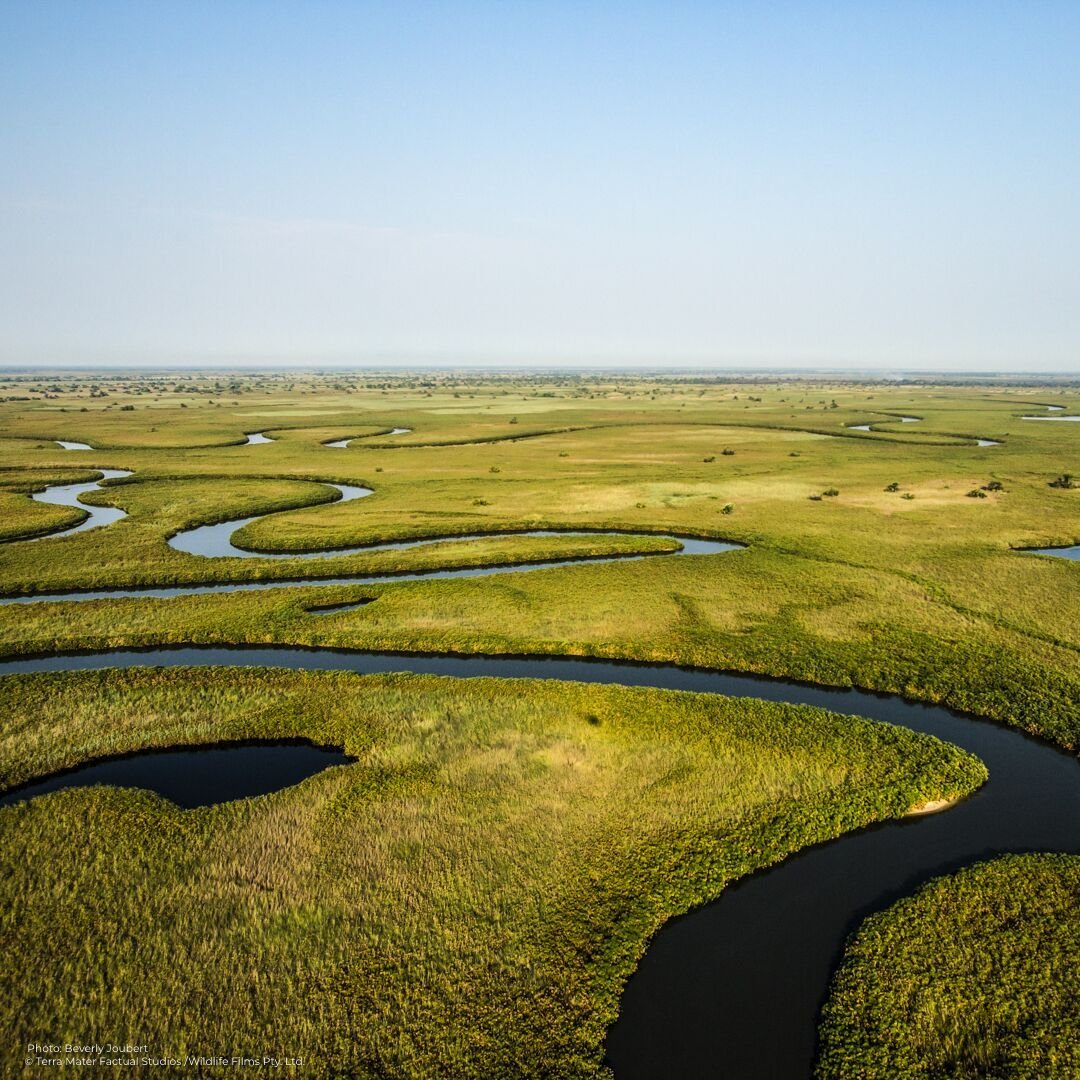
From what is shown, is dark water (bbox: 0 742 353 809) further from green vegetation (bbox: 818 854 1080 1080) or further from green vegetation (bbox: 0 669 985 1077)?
green vegetation (bbox: 818 854 1080 1080)

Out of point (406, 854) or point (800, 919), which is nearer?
point (800, 919)

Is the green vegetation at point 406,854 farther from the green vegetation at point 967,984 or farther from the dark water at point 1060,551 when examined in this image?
the dark water at point 1060,551

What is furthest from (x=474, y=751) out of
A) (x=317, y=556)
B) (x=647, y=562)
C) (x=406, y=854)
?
(x=317, y=556)

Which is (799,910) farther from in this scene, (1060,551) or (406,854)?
(1060,551)

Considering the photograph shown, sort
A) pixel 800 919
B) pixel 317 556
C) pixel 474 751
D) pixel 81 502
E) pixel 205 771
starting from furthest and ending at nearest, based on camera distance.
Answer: pixel 81 502
pixel 317 556
pixel 474 751
pixel 205 771
pixel 800 919

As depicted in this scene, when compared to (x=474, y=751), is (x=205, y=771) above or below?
below

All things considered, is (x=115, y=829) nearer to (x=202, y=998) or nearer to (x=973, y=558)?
(x=202, y=998)

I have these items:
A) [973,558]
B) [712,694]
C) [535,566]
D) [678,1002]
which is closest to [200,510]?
[535,566]
